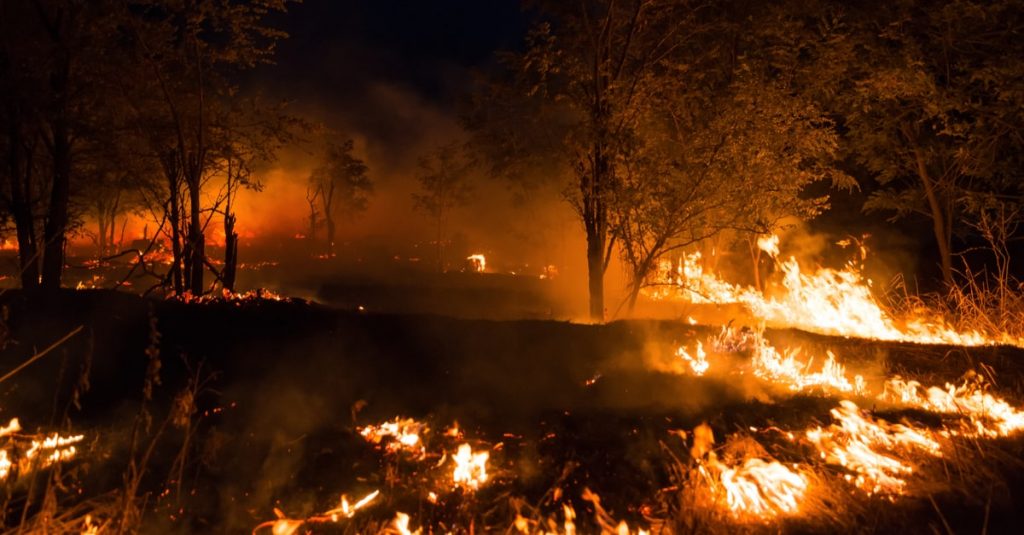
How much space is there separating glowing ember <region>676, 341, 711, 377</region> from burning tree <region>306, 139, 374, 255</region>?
31.5 m

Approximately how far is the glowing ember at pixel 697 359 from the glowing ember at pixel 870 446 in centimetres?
172

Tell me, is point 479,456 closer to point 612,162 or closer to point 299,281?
point 612,162

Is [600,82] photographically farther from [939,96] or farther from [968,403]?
[939,96]

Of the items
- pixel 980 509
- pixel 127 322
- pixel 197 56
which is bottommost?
pixel 980 509

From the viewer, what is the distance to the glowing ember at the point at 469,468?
4.91 m

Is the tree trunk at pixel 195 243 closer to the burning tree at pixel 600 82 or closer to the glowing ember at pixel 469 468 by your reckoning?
the burning tree at pixel 600 82

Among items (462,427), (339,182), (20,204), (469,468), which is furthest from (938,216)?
(339,182)

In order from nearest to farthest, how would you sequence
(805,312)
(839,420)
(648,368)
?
(839,420)
(648,368)
(805,312)

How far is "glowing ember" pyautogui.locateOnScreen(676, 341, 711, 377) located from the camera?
304 inches

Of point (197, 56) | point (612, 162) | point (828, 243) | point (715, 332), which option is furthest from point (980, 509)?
point (828, 243)

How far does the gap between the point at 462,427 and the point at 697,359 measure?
3.60 m

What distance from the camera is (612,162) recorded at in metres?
11.1

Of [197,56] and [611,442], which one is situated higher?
[197,56]

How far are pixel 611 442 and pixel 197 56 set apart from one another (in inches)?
441
